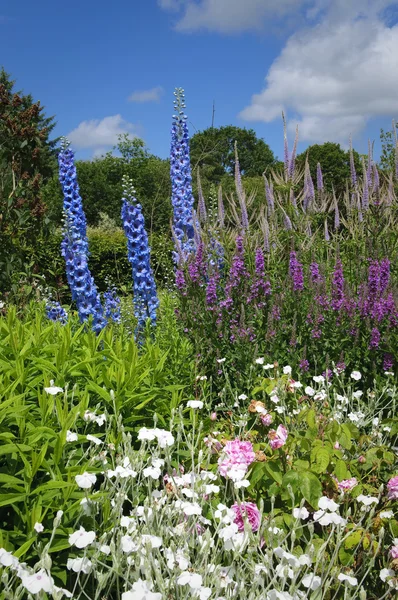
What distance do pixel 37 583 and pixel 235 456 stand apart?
3.53 feet

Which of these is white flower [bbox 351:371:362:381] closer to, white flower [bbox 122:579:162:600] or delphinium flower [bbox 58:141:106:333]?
white flower [bbox 122:579:162:600]

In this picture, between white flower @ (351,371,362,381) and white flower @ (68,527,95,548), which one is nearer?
white flower @ (68,527,95,548)

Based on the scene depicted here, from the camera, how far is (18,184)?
23.1 ft

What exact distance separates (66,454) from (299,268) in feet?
8.74

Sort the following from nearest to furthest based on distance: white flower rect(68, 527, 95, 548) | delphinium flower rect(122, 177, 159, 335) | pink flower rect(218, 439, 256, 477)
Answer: white flower rect(68, 527, 95, 548) < pink flower rect(218, 439, 256, 477) < delphinium flower rect(122, 177, 159, 335)

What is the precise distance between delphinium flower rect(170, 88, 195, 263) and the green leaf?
175 inches

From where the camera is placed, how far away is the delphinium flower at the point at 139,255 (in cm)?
506

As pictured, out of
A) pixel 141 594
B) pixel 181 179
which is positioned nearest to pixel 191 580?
pixel 141 594

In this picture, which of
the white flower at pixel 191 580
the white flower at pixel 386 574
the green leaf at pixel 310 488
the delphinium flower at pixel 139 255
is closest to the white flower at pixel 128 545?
the white flower at pixel 191 580

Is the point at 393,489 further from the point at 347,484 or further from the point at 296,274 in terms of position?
the point at 296,274

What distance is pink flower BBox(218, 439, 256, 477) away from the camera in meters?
2.30

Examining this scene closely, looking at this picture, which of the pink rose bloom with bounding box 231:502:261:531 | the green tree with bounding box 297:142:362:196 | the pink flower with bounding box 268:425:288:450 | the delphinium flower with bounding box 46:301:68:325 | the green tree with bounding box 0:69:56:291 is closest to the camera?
the pink rose bloom with bounding box 231:502:261:531

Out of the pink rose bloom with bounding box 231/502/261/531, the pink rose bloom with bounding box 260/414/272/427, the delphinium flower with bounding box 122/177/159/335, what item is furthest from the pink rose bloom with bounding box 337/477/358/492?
the delphinium flower with bounding box 122/177/159/335

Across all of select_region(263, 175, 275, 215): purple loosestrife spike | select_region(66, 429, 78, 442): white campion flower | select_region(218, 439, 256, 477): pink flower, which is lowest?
select_region(218, 439, 256, 477): pink flower
